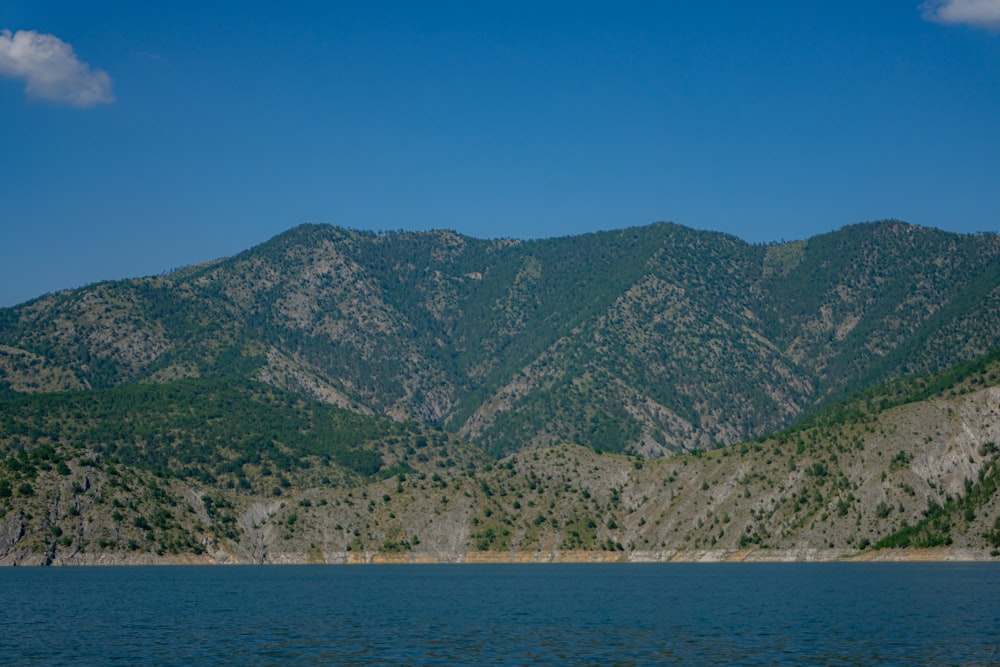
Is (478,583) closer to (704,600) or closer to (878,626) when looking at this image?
(704,600)

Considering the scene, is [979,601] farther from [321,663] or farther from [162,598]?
[162,598]

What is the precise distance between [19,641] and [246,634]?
1675 centimetres

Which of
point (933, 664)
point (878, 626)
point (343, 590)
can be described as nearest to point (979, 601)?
point (878, 626)

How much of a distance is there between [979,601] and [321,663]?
71024 millimetres

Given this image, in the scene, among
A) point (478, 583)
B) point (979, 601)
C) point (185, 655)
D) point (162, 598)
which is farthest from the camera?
point (478, 583)

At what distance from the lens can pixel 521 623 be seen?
113 meters

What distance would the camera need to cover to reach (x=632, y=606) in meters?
132

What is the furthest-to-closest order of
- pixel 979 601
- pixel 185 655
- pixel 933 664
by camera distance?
pixel 979 601, pixel 185 655, pixel 933 664

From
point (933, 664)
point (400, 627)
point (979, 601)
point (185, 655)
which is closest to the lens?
point (933, 664)

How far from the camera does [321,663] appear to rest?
276 feet

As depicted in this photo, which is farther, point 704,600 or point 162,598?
point 162,598

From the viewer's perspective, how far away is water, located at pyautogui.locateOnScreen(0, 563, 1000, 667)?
87562mm

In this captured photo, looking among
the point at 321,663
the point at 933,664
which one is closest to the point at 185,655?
the point at 321,663

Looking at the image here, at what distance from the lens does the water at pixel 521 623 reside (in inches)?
3447
